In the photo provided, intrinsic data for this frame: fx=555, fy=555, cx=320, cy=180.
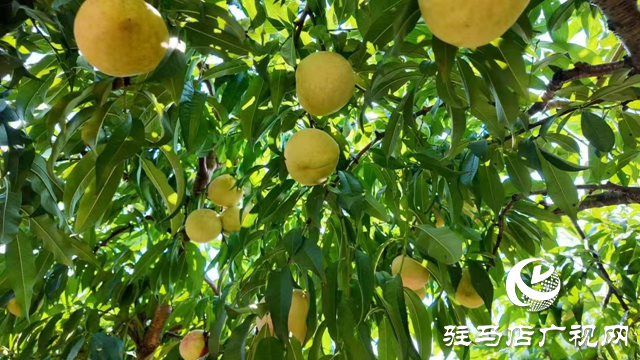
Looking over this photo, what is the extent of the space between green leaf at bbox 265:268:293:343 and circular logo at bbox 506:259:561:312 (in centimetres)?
109

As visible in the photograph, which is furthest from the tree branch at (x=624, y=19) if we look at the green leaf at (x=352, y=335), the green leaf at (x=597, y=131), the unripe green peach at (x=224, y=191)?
the unripe green peach at (x=224, y=191)

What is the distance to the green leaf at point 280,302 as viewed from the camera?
1013mm

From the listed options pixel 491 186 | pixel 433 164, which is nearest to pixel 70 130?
pixel 433 164

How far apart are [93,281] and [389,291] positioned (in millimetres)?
1494

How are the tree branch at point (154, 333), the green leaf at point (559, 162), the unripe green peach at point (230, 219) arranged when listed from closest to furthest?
the green leaf at point (559, 162), the unripe green peach at point (230, 219), the tree branch at point (154, 333)

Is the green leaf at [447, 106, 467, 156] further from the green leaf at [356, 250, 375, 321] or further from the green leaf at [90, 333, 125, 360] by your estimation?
the green leaf at [90, 333, 125, 360]

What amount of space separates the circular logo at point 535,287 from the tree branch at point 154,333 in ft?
4.67

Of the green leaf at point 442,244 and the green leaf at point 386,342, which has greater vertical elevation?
the green leaf at point 442,244

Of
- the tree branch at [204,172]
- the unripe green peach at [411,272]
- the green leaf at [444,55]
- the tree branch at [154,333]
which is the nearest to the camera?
the green leaf at [444,55]

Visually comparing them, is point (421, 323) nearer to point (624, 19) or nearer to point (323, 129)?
point (323, 129)

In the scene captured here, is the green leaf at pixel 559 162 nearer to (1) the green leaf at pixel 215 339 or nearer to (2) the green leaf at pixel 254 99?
(2) the green leaf at pixel 254 99

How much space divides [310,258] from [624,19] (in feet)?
2.78

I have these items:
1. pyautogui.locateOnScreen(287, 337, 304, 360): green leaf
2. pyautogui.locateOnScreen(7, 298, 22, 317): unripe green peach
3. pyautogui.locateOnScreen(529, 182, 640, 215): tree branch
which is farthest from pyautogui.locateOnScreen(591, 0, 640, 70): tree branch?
pyautogui.locateOnScreen(7, 298, 22, 317): unripe green peach

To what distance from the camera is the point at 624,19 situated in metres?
1.20
